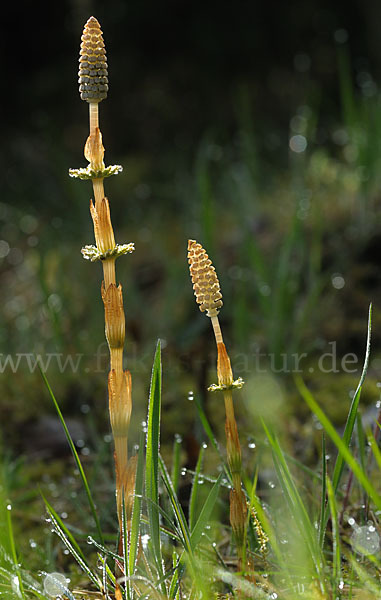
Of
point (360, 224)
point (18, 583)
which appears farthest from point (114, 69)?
point (18, 583)

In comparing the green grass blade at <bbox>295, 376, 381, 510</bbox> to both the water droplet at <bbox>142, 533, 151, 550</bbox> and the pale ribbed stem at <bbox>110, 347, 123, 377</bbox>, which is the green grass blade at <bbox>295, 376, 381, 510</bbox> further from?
the water droplet at <bbox>142, 533, 151, 550</bbox>

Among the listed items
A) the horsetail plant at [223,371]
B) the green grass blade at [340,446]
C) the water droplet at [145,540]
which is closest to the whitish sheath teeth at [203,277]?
the horsetail plant at [223,371]

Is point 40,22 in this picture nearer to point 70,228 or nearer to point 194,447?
point 70,228

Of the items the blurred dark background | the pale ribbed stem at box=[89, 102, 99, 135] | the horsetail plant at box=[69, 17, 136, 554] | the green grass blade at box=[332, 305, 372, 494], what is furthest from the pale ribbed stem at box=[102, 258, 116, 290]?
the blurred dark background

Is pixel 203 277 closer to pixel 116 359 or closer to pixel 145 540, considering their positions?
pixel 116 359

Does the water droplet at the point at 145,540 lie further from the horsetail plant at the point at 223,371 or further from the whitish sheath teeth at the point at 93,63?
the whitish sheath teeth at the point at 93,63
